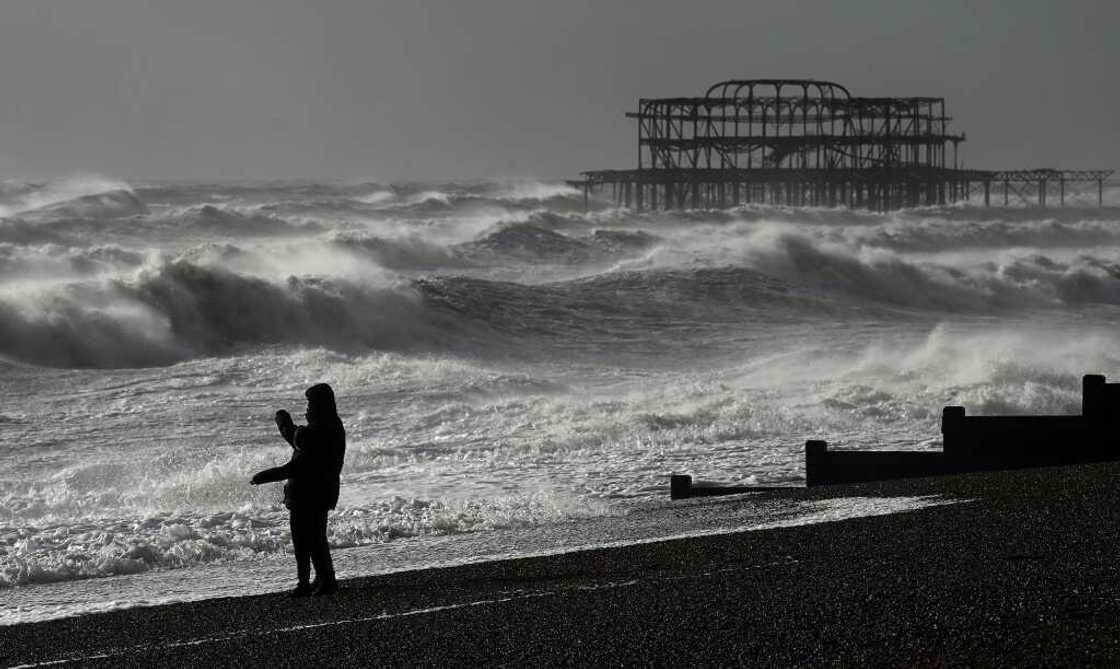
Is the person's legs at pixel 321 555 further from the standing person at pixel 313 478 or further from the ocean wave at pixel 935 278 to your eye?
the ocean wave at pixel 935 278

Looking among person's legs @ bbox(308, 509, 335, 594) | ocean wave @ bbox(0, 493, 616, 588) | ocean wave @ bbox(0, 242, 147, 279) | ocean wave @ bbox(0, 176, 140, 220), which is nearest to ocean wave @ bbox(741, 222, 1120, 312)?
ocean wave @ bbox(0, 242, 147, 279)

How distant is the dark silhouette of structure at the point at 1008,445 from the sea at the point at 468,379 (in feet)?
2.80

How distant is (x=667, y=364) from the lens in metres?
23.9

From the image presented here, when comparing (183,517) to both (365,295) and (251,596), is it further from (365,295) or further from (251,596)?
(365,295)

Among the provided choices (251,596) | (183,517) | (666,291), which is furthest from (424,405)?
(666,291)

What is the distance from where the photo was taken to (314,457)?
7.10m

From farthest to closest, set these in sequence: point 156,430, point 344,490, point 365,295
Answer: point 365,295 → point 156,430 → point 344,490

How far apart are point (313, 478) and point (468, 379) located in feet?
39.6

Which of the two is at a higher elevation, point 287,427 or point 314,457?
point 287,427

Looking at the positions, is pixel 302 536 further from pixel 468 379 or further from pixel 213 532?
pixel 468 379

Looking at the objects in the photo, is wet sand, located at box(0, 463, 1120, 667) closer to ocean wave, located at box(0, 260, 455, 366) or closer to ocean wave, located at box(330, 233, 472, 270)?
ocean wave, located at box(0, 260, 455, 366)

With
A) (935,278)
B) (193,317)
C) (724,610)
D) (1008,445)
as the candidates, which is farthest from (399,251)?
(724,610)

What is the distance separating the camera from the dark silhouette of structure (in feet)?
32.8

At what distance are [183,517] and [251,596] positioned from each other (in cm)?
271
